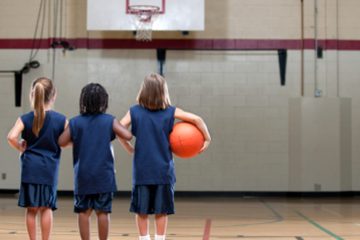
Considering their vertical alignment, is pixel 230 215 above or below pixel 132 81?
below

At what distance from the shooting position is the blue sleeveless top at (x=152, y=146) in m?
5.33

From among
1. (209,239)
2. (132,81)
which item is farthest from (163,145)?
(132,81)

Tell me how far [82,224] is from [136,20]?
8.49 m

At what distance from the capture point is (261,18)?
47.4ft

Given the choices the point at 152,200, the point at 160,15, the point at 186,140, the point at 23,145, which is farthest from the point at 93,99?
the point at 160,15

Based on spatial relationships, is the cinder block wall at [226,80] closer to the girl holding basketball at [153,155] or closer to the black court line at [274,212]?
the black court line at [274,212]

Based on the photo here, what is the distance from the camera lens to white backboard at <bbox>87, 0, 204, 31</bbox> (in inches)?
515

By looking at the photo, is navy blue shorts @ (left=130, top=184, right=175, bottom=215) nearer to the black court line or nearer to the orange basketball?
the orange basketball

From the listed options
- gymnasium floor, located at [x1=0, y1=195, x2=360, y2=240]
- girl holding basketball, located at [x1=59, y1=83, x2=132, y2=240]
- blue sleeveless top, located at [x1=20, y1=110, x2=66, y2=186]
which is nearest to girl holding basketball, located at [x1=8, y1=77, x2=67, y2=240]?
blue sleeveless top, located at [x1=20, y1=110, x2=66, y2=186]

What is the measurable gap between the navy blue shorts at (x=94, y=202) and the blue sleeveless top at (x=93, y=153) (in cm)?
5

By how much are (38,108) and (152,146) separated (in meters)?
1.05

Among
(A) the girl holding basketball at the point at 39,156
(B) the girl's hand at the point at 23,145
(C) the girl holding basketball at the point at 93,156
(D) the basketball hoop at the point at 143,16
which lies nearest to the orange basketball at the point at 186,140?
(C) the girl holding basketball at the point at 93,156

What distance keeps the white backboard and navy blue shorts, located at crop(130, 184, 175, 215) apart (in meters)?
8.14

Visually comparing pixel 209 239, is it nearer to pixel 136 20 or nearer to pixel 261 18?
pixel 136 20
